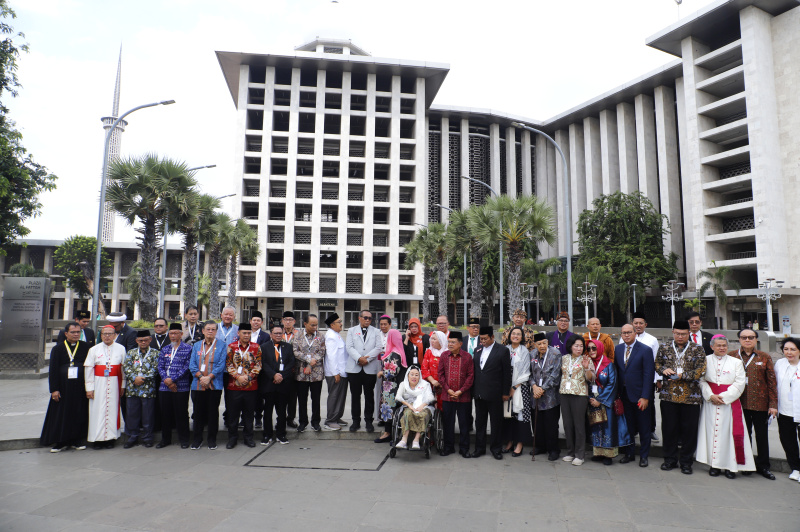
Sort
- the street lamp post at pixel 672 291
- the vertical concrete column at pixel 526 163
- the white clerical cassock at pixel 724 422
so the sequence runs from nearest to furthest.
A: the white clerical cassock at pixel 724 422 → the street lamp post at pixel 672 291 → the vertical concrete column at pixel 526 163

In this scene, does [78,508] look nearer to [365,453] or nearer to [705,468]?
[365,453]

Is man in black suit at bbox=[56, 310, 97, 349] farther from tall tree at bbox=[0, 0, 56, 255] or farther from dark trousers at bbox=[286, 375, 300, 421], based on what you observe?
tall tree at bbox=[0, 0, 56, 255]

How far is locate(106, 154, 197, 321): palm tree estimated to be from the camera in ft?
64.5

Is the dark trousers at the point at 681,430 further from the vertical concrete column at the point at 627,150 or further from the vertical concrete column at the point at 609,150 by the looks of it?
the vertical concrete column at the point at 609,150

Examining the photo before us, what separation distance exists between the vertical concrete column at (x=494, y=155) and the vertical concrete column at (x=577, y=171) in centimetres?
891

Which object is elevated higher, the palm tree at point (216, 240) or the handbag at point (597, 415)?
the palm tree at point (216, 240)

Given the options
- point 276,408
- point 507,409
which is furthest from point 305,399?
point 507,409

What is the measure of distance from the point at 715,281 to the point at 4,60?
153ft

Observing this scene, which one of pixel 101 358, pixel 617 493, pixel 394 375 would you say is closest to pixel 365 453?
pixel 394 375

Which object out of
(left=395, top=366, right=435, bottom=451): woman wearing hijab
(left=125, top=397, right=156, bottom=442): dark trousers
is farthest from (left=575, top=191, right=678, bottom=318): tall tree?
(left=125, top=397, right=156, bottom=442): dark trousers

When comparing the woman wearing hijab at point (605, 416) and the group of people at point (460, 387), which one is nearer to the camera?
the group of people at point (460, 387)

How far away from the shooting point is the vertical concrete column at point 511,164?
62156mm

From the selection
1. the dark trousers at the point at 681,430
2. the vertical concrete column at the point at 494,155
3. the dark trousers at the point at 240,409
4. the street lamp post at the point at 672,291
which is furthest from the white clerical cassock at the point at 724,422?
the vertical concrete column at the point at 494,155

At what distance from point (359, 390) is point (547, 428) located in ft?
10.6
